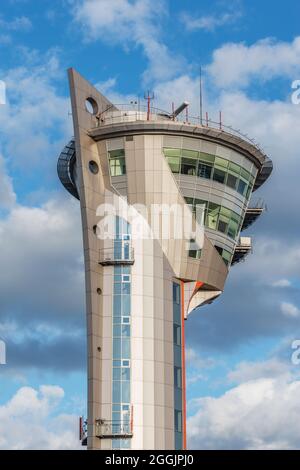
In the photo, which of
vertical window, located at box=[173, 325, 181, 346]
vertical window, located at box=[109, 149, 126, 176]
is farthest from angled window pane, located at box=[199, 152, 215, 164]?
vertical window, located at box=[173, 325, 181, 346]

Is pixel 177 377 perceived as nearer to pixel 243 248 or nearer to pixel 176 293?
pixel 176 293

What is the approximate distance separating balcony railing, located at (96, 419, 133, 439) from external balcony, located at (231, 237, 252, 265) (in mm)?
23733

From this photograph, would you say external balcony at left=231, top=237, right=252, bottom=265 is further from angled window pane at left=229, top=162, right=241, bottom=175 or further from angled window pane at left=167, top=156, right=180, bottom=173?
angled window pane at left=167, top=156, right=180, bottom=173

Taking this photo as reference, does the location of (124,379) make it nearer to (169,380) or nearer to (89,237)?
(169,380)

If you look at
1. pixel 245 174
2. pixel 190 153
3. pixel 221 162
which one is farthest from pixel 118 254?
pixel 245 174

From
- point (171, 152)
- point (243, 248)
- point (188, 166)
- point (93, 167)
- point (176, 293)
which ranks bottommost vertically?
point (176, 293)

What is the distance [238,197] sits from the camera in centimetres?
8644

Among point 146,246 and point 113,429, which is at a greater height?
point 146,246

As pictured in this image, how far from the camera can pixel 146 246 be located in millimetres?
80250

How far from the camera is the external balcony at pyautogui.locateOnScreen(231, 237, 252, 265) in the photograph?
91.4m

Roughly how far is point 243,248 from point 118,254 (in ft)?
54.9

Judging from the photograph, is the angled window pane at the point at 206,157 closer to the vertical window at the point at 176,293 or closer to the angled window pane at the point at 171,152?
the angled window pane at the point at 171,152

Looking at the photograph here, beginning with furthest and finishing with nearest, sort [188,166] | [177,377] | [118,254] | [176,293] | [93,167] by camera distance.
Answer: [188,166]
[93,167]
[176,293]
[118,254]
[177,377]
